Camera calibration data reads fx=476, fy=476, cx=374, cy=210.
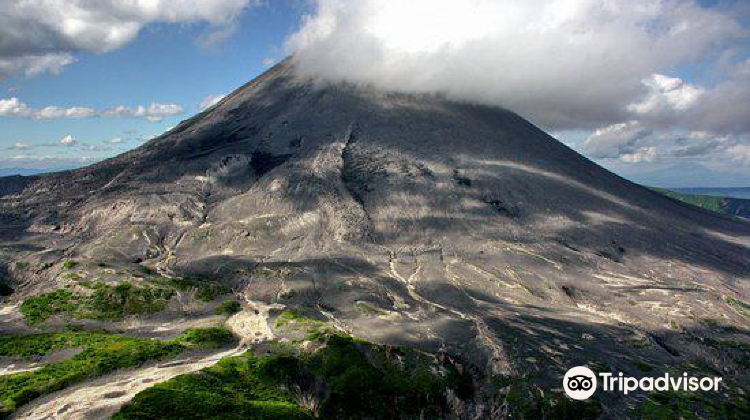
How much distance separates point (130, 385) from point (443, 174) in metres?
127

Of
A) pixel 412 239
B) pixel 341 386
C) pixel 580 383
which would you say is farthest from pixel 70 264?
pixel 580 383

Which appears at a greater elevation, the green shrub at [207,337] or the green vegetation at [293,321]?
the green vegetation at [293,321]

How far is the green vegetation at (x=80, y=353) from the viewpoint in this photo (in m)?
59.2

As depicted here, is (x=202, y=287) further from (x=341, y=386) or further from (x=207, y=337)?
(x=341, y=386)

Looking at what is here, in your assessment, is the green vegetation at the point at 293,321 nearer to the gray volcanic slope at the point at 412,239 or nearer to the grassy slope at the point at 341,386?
the grassy slope at the point at 341,386

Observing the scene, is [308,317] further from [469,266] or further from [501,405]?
[469,266]

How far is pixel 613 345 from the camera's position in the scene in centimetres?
9081

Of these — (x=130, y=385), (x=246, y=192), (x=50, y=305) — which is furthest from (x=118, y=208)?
(x=130, y=385)

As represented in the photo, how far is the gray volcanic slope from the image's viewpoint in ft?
315

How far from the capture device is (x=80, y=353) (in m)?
72.9

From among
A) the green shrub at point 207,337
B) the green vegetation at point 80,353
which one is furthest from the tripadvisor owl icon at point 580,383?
the green vegetation at point 80,353

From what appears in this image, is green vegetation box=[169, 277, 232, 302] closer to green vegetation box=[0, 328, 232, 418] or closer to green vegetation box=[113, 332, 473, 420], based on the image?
green vegetation box=[0, 328, 232, 418]

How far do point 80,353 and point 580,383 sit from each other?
3082 inches

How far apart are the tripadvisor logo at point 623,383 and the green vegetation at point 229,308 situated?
6341 cm
